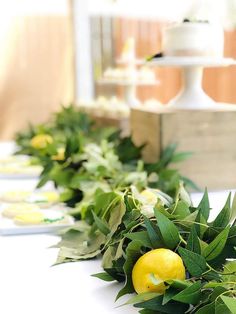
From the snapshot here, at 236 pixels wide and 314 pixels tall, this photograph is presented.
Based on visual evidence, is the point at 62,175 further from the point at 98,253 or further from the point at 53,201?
the point at 98,253

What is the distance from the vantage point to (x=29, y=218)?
99 centimetres

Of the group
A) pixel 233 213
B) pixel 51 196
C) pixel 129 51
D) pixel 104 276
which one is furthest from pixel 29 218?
pixel 129 51

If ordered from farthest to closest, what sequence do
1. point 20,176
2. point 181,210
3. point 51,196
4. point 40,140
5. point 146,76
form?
point 146,76 < point 40,140 < point 20,176 < point 51,196 < point 181,210

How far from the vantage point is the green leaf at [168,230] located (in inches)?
25.4

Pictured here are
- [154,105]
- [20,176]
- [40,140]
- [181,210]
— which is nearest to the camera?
[181,210]

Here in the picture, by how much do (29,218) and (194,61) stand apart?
0.55 m

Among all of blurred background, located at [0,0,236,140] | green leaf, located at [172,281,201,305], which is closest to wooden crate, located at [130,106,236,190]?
green leaf, located at [172,281,201,305]

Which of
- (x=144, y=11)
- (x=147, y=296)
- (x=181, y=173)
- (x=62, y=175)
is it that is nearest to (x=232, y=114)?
(x=181, y=173)

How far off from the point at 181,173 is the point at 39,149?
59cm

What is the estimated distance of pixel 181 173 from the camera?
4.23ft

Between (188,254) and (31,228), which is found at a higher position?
(188,254)

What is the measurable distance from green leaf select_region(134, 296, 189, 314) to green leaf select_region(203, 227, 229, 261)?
0.08 m

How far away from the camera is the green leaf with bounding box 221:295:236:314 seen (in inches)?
19.7

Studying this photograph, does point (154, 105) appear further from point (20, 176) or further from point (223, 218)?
point (223, 218)
